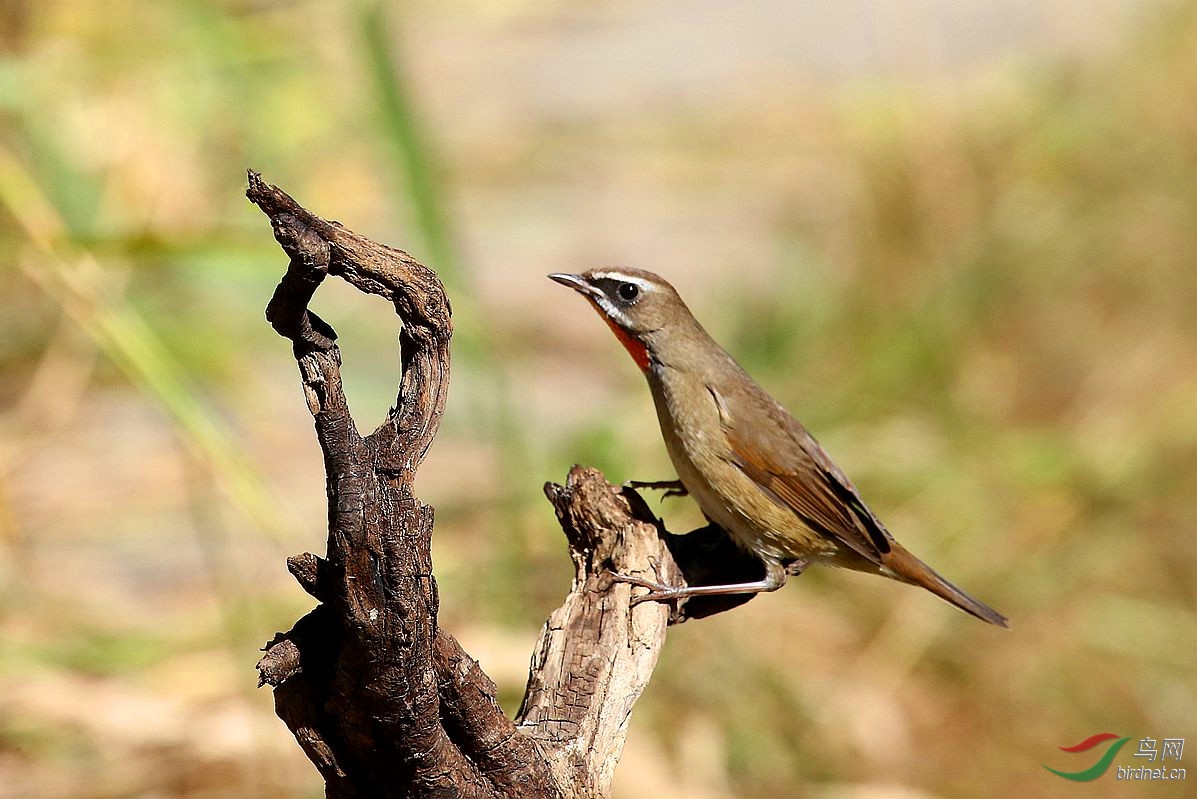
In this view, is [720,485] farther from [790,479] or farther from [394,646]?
[394,646]

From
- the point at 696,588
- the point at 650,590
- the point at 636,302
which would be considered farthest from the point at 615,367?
the point at 650,590

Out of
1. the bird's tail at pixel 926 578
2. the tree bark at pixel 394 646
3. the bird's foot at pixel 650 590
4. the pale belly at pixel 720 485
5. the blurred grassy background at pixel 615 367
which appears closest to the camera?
the tree bark at pixel 394 646

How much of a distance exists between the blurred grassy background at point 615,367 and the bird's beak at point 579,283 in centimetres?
47

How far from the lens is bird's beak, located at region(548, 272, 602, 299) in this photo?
338cm

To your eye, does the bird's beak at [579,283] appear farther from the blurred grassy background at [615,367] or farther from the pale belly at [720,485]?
the blurred grassy background at [615,367]

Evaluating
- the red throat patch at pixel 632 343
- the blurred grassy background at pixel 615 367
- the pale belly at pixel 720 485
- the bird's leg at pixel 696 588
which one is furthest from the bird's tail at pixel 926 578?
the blurred grassy background at pixel 615 367

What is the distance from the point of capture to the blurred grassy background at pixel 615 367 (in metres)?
4.22

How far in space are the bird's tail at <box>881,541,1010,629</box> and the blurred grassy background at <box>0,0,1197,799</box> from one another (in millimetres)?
1142

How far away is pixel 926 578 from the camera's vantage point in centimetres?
357

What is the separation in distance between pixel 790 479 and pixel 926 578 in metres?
0.42

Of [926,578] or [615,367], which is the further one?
[615,367]

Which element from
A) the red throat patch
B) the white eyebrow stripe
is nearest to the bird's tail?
the red throat patch

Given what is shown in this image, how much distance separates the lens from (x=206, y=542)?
539 centimetres

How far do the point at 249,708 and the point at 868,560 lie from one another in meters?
1.93
